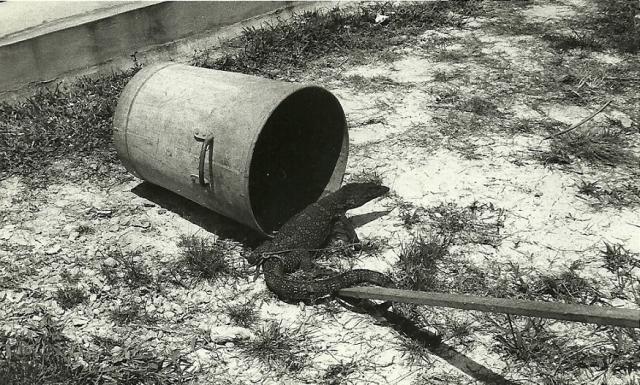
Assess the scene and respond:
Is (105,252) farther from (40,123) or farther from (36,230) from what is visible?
(40,123)

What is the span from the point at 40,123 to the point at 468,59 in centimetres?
420

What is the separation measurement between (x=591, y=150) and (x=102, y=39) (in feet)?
14.7

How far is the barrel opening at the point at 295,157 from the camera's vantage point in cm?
460

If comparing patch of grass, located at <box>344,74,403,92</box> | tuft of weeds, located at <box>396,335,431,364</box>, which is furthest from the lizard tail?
patch of grass, located at <box>344,74,403,92</box>

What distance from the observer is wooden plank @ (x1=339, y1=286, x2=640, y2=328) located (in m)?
2.36

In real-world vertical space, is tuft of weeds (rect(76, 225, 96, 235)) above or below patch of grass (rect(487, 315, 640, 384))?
above

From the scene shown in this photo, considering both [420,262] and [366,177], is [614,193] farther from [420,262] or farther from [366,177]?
[366,177]

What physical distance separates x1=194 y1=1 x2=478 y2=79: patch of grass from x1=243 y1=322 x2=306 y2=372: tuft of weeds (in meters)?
3.67

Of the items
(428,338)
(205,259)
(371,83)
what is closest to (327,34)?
(371,83)

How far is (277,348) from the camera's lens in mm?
3371

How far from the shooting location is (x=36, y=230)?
4434 millimetres

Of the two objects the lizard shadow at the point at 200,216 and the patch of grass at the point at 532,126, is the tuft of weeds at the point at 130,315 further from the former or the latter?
the patch of grass at the point at 532,126

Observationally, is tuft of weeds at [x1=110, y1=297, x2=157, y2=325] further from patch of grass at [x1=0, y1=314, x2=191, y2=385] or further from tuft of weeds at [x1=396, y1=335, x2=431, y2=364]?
tuft of weeds at [x1=396, y1=335, x2=431, y2=364]

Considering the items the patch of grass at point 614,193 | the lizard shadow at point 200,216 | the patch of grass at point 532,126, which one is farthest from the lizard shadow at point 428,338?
the patch of grass at point 532,126
